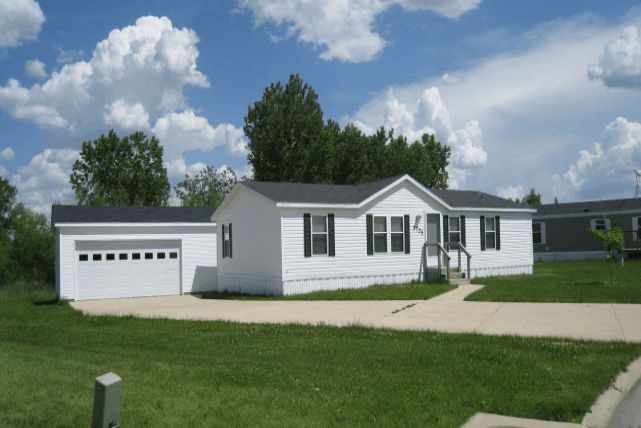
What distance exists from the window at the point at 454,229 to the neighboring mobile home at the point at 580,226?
59.2 feet

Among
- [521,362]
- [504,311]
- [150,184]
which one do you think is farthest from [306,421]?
[150,184]

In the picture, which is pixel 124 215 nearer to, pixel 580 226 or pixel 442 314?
pixel 442 314

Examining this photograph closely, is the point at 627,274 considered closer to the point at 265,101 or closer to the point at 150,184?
the point at 265,101

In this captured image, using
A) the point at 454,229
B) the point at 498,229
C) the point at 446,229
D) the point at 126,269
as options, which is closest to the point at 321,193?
the point at 446,229

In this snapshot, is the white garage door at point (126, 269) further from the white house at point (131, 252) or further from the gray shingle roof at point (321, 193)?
the gray shingle roof at point (321, 193)

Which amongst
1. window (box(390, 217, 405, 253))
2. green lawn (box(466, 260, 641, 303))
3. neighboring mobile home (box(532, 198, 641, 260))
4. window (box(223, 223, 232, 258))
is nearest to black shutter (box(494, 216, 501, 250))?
green lawn (box(466, 260, 641, 303))

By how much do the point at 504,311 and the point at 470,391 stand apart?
7.70m

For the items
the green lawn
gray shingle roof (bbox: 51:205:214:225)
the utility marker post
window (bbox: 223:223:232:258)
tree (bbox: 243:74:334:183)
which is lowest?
the green lawn

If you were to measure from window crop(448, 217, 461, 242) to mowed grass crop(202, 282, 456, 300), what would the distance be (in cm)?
359

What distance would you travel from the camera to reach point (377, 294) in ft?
A: 63.4

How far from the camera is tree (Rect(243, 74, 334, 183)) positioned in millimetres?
42375

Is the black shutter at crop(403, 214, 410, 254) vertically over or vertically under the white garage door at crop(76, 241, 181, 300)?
over

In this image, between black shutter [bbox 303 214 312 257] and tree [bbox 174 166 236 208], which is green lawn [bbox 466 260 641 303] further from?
tree [bbox 174 166 236 208]

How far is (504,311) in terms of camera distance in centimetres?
1439
